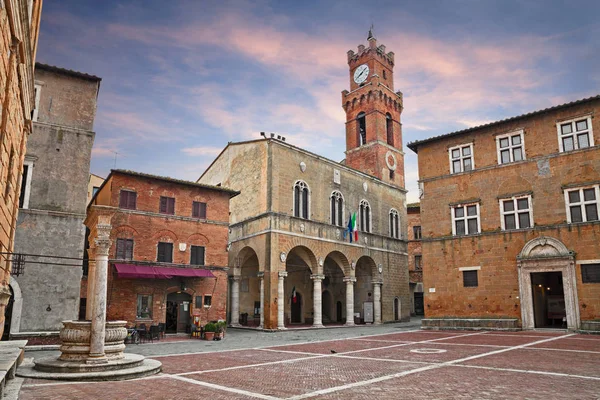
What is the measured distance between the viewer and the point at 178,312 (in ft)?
81.9

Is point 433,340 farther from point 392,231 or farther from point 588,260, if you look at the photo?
point 392,231

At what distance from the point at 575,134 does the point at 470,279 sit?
30.1 feet

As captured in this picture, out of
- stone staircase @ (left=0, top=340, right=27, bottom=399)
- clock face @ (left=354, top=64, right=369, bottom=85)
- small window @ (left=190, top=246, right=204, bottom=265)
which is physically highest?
clock face @ (left=354, top=64, right=369, bottom=85)

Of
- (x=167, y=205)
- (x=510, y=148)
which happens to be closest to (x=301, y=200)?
(x=167, y=205)

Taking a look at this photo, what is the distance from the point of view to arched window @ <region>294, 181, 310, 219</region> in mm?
30422

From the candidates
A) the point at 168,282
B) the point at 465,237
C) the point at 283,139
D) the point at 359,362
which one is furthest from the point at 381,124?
the point at 359,362

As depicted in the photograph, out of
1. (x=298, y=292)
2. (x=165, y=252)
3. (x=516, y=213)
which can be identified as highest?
(x=516, y=213)

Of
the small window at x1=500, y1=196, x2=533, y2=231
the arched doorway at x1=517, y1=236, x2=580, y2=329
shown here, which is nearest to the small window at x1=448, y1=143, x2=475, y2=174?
the small window at x1=500, y1=196, x2=533, y2=231

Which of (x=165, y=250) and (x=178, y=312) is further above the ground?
(x=165, y=250)

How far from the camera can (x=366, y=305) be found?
116ft

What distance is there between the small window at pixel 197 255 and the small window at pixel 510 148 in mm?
17649

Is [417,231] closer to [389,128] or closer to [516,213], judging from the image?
[389,128]

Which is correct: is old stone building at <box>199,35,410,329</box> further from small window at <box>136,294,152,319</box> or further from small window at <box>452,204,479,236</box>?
small window at <box>452,204,479,236</box>

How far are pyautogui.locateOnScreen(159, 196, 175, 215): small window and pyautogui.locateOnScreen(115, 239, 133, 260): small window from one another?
2.50 metres
